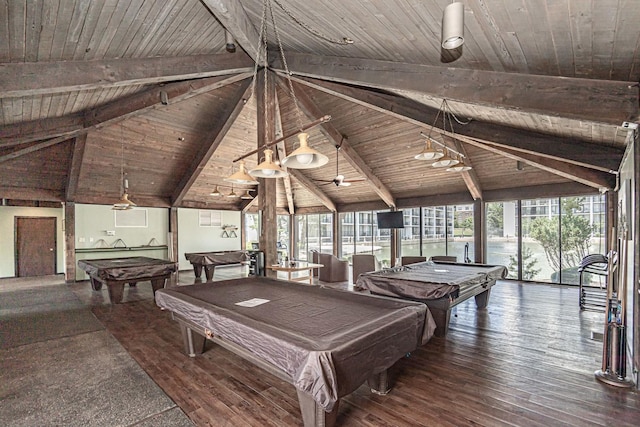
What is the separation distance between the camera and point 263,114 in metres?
6.18

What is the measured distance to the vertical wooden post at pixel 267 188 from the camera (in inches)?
244

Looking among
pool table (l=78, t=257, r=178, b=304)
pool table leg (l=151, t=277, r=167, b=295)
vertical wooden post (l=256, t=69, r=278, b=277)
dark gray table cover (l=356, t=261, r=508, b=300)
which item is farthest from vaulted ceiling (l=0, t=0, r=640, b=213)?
pool table leg (l=151, t=277, r=167, b=295)

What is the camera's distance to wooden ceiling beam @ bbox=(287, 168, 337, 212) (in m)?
10.9

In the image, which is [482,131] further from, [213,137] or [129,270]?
[129,270]

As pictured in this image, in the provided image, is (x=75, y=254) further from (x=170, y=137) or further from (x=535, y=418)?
(x=535, y=418)

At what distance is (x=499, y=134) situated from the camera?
18.1 ft

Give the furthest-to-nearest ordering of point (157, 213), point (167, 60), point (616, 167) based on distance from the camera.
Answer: point (157, 213)
point (616, 167)
point (167, 60)

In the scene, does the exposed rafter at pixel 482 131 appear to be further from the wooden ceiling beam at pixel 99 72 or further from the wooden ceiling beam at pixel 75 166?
the wooden ceiling beam at pixel 75 166

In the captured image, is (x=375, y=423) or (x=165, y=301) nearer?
(x=375, y=423)

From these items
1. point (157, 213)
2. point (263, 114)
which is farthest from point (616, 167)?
point (157, 213)

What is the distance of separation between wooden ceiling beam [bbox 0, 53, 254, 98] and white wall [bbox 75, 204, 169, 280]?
722 centimetres

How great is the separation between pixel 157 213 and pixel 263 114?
7247 millimetres

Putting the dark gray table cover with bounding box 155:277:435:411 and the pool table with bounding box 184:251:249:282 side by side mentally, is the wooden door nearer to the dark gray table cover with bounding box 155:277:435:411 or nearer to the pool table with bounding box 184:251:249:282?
the pool table with bounding box 184:251:249:282

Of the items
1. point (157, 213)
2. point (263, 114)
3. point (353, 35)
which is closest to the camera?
point (353, 35)
